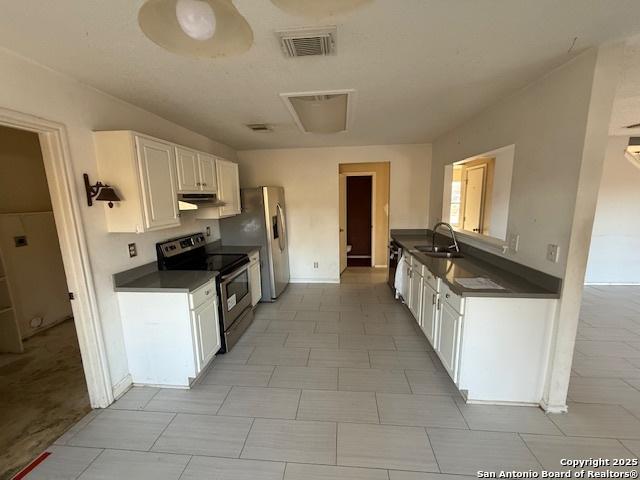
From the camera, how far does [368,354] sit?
8.61ft

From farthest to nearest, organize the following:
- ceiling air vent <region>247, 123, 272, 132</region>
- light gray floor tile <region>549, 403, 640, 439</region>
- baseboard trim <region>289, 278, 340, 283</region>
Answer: baseboard trim <region>289, 278, 340, 283</region> < ceiling air vent <region>247, 123, 272, 132</region> < light gray floor tile <region>549, 403, 640, 439</region>

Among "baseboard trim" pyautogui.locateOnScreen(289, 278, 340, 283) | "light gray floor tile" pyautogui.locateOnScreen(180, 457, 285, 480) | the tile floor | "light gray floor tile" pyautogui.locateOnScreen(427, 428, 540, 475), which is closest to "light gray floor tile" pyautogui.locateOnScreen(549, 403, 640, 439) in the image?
the tile floor

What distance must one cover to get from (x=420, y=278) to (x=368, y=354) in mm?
950

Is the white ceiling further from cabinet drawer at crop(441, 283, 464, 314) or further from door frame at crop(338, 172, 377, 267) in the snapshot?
door frame at crop(338, 172, 377, 267)

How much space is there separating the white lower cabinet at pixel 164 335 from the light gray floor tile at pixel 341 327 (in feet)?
4.46

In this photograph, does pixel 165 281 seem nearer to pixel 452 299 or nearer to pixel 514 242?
pixel 452 299

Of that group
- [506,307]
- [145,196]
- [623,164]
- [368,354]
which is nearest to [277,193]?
[145,196]

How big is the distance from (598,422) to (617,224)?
12.9 feet

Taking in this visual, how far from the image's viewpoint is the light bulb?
0.74 meters

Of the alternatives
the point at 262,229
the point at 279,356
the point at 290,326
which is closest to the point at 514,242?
the point at 279,356

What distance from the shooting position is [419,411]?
75.4 inches

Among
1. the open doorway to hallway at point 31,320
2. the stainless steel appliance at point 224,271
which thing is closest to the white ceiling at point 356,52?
the stainless steel appliance at point 224,271

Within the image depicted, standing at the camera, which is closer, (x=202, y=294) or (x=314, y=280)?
(x=202, y=294)

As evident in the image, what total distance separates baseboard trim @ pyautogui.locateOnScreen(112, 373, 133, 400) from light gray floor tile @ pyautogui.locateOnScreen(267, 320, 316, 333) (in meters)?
1.33
